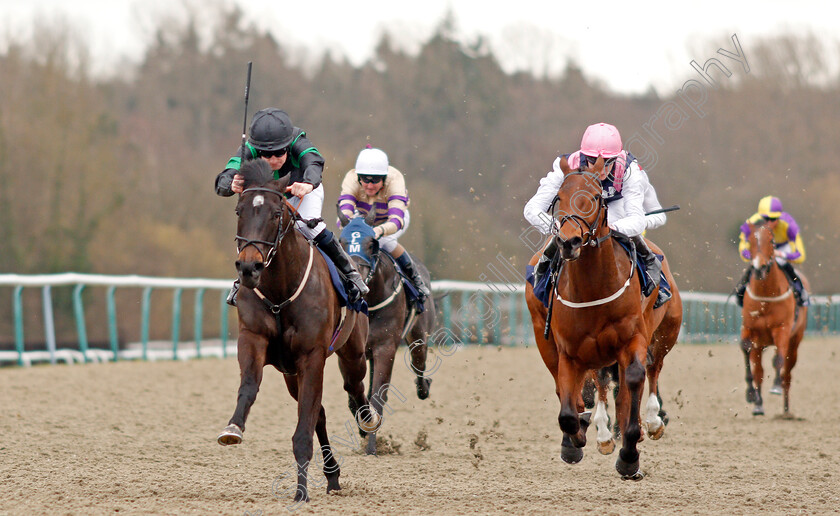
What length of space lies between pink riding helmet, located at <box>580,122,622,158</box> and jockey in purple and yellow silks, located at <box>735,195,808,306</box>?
5.27m

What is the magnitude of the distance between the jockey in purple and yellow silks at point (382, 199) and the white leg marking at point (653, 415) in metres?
2.29

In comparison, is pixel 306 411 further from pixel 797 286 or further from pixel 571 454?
pixel 797 286

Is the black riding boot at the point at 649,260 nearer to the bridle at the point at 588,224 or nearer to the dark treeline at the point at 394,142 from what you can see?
the bridle at the point at 588,224

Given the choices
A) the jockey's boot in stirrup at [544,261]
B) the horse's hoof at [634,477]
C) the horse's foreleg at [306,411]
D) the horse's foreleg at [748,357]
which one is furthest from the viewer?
the horse's foreleg at [748,357]

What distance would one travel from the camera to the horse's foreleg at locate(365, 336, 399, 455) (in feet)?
24.8

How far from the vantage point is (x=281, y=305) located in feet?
18.1

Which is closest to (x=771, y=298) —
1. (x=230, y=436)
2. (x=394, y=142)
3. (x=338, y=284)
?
(x=338, y=284)

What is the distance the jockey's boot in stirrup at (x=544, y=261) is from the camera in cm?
641

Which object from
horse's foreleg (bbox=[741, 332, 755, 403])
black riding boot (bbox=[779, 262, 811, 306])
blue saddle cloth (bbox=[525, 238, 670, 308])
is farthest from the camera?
black riding boot (bbox=[779, 262, 811, 306])

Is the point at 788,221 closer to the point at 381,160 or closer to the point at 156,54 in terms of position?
the point at 381,160

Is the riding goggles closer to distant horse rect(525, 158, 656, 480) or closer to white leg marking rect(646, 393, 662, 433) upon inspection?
distant horse rect(525, 158, 656, 480)

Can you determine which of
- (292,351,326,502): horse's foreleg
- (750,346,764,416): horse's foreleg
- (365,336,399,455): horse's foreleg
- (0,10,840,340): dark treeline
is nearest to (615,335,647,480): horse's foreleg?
(292,351,326,502): horse's foreleg

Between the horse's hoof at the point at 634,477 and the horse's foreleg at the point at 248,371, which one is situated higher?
the horse's foreleg at the point at 248,371

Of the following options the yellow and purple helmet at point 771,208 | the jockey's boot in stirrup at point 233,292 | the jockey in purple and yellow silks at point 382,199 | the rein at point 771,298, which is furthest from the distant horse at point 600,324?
the yellow and purple helmet at point 771,208
